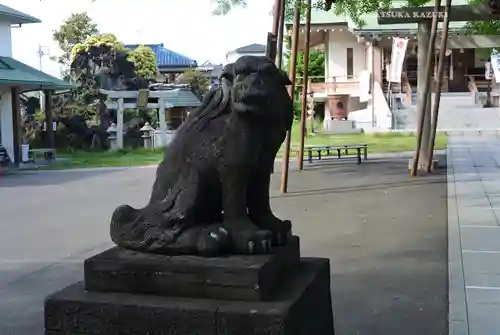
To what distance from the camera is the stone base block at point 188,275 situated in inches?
116

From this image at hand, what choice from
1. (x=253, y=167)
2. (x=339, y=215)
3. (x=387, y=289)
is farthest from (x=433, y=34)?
(x=253, y=167)

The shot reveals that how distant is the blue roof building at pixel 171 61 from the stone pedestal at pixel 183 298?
47291 millimetres

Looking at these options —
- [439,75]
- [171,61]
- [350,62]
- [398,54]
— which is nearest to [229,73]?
[439,75]

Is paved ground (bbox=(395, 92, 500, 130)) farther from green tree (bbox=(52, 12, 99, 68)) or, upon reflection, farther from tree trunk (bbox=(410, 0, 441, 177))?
green tree (bbox=(52, 12, 99, 68))

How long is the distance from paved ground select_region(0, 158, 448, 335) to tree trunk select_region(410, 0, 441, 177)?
647mm

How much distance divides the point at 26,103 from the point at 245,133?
32587mm

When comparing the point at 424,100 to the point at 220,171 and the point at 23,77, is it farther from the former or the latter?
the point at 23,77

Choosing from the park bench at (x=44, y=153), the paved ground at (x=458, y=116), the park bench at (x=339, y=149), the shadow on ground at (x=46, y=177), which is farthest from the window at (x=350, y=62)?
the shadow on ground at (x=46, y=177)

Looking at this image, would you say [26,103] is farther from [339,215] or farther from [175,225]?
[175,225]

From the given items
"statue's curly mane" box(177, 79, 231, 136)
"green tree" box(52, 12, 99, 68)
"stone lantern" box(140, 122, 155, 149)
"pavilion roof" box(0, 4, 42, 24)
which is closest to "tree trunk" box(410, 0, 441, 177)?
"statue's curly mane" box(177, 79, 231, 136)

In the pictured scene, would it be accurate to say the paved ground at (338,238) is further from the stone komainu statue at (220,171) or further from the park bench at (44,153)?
the park bench at (44,153)

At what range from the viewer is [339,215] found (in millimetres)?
9938

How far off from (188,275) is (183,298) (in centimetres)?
11

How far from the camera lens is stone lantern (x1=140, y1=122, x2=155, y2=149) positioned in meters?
30.1
